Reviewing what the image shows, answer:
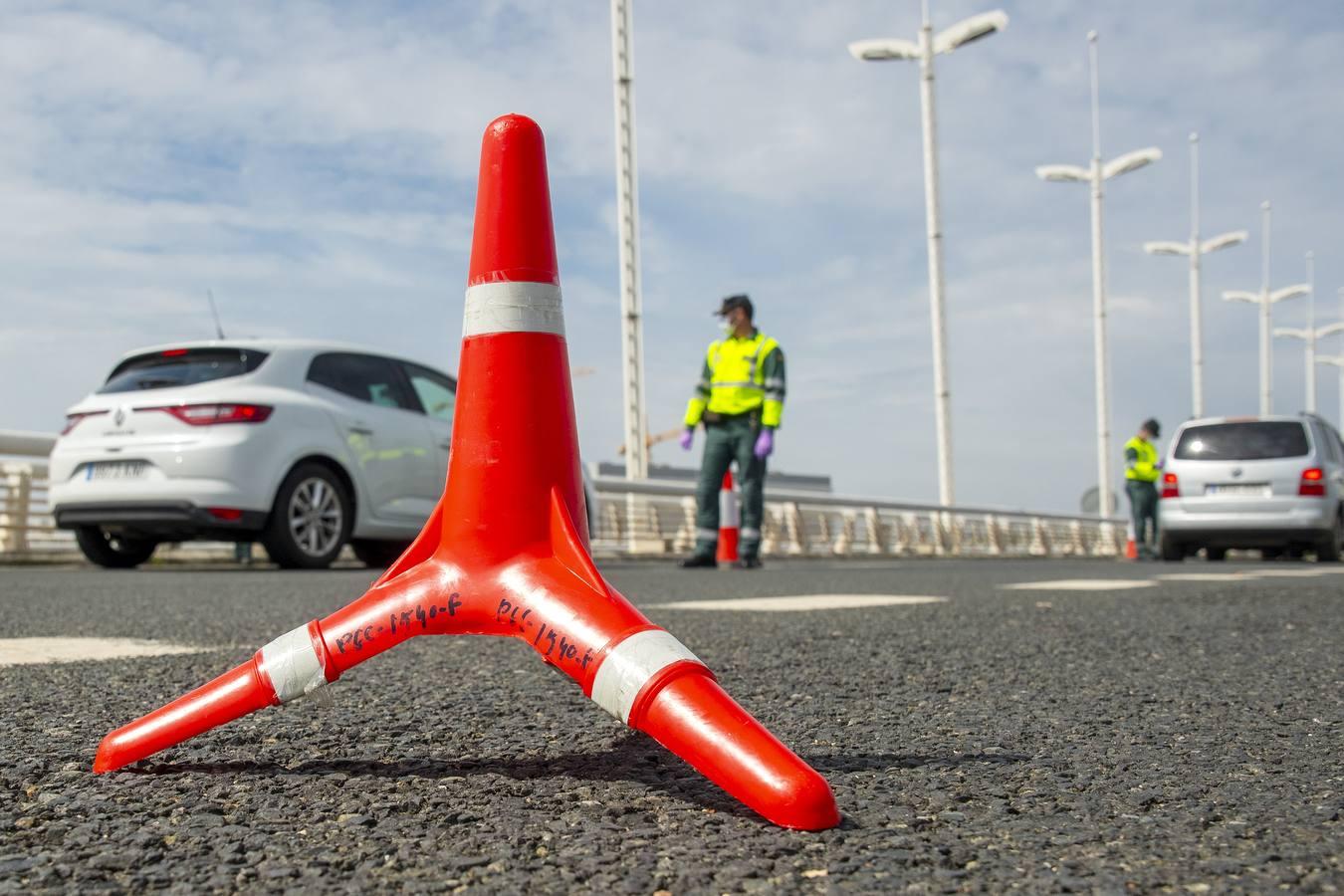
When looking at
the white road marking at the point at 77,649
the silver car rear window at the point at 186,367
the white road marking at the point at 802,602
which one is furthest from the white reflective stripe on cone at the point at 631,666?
the silver car rear window at the point at 186,367

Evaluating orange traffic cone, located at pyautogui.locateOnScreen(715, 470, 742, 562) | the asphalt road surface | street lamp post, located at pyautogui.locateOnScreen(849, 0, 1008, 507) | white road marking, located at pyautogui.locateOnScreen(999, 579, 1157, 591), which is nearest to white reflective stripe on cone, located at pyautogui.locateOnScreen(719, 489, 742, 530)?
orange traffic cone, located at pyautogui.locateOnScreen(715, 470, 742, 562)

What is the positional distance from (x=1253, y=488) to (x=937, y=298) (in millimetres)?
12699

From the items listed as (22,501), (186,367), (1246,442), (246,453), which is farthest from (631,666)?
(1246,442)

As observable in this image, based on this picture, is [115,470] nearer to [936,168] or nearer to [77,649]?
[77,649]

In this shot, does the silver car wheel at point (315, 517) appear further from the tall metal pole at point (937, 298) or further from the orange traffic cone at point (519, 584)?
the tall metal pole at point (937, 298)

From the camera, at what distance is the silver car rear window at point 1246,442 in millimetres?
15125

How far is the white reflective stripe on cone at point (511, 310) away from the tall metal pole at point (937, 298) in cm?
2502

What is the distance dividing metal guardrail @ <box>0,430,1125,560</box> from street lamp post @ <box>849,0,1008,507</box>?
1664mm

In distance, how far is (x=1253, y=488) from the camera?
15039 mm

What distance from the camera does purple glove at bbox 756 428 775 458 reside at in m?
10.1

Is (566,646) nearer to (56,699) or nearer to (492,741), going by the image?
(492,741)

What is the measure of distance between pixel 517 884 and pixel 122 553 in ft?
29.5

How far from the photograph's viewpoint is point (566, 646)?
6.23 ft

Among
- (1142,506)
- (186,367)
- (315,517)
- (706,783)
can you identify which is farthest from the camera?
(1142,506)
